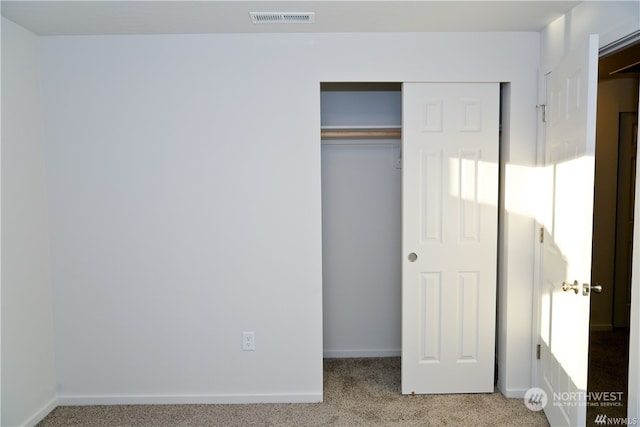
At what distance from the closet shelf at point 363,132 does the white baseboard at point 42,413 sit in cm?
258

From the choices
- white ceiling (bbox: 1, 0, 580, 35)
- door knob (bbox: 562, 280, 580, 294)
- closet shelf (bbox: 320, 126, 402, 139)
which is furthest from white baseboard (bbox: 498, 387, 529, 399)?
white ceiling (bbox: 1, 0, 580, 35)

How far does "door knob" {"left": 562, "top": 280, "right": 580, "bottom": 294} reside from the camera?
91.3 inches

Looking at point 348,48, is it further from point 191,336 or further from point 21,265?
point 21,265

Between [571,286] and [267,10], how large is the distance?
2137 millimetres

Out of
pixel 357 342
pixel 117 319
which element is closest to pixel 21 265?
pixel 117 319

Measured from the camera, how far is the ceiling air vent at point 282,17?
2.70 m

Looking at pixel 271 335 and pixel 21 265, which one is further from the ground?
pixel 21 265

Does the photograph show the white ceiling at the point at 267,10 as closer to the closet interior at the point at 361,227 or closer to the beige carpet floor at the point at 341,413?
the closet interior at the point at 361,227

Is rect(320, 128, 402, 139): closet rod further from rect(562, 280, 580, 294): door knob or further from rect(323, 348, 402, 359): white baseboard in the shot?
rect(323, 348, 402, 359): white baseboard

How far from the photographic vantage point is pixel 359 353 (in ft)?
13.0

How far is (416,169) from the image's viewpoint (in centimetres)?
316

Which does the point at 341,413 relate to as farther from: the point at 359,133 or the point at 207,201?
the point at 359,133

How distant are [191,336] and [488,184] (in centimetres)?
220

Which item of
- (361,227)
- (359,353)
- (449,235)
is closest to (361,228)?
(361,227)
